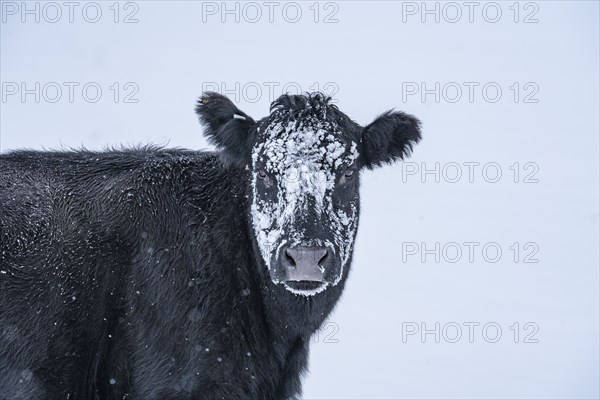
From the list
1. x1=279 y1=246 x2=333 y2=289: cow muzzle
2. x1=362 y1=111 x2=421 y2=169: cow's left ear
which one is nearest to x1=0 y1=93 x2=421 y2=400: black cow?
x1=279 y1=246 x2=333 y2=289: cow muzzle

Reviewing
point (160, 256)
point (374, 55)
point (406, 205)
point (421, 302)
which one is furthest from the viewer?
point (374, 55)

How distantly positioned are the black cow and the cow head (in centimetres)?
1

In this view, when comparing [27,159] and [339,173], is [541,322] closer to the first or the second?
[339,173]

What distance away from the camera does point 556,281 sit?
1557cm

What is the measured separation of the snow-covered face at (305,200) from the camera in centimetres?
526

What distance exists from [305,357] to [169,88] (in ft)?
122

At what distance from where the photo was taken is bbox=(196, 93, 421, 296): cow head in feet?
17.5

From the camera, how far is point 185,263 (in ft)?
18.6

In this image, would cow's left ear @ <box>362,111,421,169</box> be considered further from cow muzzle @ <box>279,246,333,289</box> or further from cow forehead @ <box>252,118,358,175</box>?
cow muzzle @ <box>279,246,333,289</box>

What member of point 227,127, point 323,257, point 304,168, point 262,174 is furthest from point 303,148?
point 323,257

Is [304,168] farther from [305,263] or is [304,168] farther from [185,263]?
[185,263]

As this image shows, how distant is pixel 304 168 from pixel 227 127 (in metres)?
0.76

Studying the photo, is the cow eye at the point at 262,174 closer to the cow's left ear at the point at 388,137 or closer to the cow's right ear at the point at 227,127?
A: the cow's right ear at the point at 227,127

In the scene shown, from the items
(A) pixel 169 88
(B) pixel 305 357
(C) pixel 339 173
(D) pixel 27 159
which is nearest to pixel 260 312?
(B) pixel 305 357
